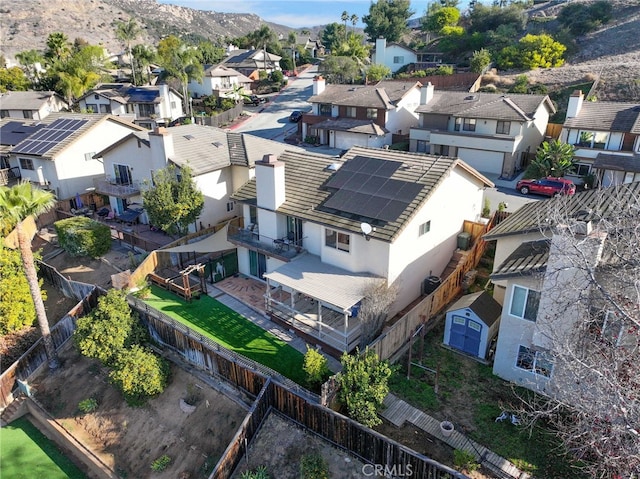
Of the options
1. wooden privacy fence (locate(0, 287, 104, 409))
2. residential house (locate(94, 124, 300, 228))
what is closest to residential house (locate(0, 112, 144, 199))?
residential house (locate(94, 124, 300, 228))

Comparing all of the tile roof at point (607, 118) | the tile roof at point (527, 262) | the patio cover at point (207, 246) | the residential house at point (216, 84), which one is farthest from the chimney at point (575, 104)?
the residential house at point (216, 84)

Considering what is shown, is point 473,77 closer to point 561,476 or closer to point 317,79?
point 317,79

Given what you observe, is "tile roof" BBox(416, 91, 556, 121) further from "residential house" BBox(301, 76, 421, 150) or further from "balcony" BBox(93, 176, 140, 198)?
"balcony" BBox(93, 176, 140, 198)

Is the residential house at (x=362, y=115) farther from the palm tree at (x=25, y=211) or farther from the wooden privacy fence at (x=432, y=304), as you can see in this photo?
the palm tree at (x=25, y=211)

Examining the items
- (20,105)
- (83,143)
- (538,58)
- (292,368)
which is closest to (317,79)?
(83,143)

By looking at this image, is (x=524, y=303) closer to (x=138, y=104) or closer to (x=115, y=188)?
(x=115, y=188)

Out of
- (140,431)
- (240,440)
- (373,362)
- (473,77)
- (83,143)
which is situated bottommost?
(140,431)

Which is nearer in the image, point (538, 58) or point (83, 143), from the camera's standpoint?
point (83, 143)
